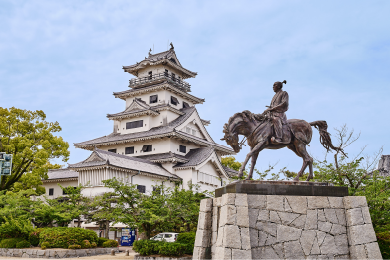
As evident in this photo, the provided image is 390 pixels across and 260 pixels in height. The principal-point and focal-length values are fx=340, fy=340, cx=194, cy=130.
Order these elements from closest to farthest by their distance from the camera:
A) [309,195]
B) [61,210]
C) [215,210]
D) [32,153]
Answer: [309,195], [215,210], [61,210], [32,153]

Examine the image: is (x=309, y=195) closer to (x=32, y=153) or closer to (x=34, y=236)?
(x=34, y=236)

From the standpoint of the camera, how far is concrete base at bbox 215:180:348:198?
8852 millimetres

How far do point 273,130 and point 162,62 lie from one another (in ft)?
106

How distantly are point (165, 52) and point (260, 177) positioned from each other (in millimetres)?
28544

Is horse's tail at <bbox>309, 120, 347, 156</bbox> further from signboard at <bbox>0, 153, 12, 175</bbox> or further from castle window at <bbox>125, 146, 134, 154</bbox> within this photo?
castle window at <bbox>125, 146, 134, 154</bbox>

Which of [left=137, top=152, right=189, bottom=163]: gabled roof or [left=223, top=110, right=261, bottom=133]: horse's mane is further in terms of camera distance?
[left=137, top=152, right=189, bottom=163]: gabled roof

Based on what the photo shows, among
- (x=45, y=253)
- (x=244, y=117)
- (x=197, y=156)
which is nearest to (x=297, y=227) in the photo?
(x=244, y=117)

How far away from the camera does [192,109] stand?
4059 cm

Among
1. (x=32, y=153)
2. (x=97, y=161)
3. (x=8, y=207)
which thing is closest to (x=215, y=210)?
(x=8, y=207)

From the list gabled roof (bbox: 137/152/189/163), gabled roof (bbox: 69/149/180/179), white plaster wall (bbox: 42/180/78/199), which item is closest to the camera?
gabled roof (bbox: 69/149/180/179)

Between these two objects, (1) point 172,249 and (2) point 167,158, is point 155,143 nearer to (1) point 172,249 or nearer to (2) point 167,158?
(2) point 167,158

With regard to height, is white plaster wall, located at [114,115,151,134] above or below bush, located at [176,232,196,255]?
above

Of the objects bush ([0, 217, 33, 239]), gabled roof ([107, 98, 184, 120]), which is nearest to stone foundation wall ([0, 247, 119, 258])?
bush ([0, 217, 33, 239])

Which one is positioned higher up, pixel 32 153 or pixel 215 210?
pixel 32 153
